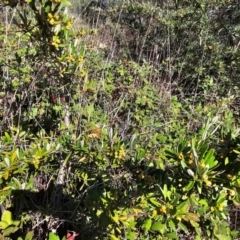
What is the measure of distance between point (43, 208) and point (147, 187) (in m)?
0.49

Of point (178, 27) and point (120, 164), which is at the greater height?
point (178, 27)

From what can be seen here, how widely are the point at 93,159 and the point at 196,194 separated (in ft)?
1.54

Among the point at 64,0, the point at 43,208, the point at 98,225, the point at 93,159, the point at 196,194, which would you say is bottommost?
the point at 43,208

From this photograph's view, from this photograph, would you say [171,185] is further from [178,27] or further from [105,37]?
[105,37]

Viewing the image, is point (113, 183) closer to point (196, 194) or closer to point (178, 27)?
point (196, 194)

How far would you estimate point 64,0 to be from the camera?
1236 millimetres

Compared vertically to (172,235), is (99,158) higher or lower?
higher

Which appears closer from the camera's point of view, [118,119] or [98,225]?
[98,225]

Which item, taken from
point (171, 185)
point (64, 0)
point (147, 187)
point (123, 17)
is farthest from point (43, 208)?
point (123, 17)

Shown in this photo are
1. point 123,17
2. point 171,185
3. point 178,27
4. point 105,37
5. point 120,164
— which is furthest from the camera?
point 123,17

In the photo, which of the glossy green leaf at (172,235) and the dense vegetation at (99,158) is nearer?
the dense vegetation at (99,158)

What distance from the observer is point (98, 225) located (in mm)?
1326

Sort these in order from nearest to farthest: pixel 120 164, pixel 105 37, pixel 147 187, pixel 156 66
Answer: pixel 147 187 < pixel 120 164 < pixel 156 66 < pixel 105 37

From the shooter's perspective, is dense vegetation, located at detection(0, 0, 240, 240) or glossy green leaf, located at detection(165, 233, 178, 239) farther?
glossy green leaf, located at detection(165, 233, 178, 239)
